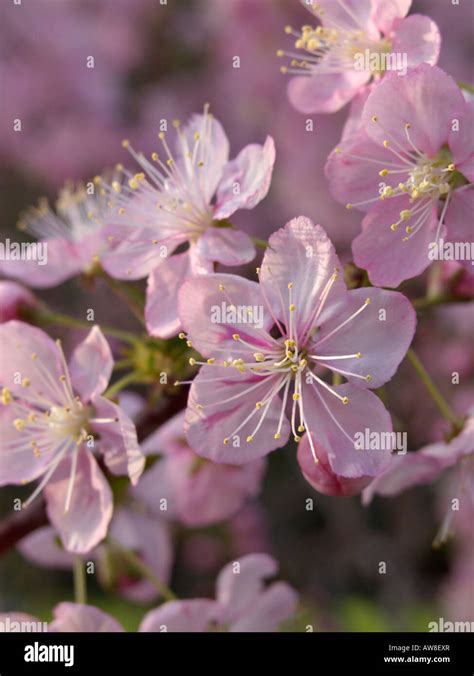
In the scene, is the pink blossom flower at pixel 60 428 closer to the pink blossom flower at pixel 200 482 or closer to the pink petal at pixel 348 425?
the pink petal at pixel 348 425

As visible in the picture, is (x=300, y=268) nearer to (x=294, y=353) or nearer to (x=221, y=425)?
(x=294, y=353)

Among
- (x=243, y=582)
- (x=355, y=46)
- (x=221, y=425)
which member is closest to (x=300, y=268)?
(x=221, y=425)

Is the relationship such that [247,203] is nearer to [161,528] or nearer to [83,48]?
[161,528]

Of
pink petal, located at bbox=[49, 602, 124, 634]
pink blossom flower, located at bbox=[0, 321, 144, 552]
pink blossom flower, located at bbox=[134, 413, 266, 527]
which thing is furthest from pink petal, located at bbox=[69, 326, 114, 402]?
pink blossom flower, located at bbox=[134, 413, 266, 527]

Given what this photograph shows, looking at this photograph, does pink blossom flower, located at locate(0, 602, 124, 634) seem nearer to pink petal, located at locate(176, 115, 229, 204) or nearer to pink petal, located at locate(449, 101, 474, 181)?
pink petal, located at locate(176, 115, 229, 204)

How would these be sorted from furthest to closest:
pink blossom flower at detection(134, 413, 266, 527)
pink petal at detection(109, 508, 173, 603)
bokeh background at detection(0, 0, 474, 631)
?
bokeh background at detection(0, 0, 474, 631) < pink petal at detection(109, 508, 173, 603) < pink blossom flower at detection(134, 413, 266, 527)

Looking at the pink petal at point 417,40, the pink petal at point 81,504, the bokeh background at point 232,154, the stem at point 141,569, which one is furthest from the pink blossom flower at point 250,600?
the bokeh background at point 232,154
